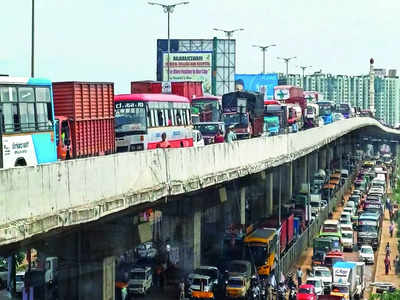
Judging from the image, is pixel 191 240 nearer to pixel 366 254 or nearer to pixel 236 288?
pixel 236 288

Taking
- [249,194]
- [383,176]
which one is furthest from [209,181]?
[383,176]

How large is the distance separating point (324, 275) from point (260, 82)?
65231 millimetres

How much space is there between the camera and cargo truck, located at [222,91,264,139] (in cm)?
5847

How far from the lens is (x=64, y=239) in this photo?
2342 cm

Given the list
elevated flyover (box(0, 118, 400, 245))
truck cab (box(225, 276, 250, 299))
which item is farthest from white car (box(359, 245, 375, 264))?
elevated flyover (box(0, 118, 400, 245))

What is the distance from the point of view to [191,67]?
311ft

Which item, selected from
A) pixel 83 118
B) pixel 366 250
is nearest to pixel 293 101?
pixel 366 250

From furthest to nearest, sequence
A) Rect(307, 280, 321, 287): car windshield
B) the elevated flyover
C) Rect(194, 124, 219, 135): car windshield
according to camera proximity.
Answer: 1. Rect(194, 124, 219, 135): car windshield
2. Rect(307, 280, 321, 287): car windshield
3. the elevated flyover

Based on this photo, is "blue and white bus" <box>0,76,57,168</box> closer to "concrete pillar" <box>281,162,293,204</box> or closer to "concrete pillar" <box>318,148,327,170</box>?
"concrete pillar" <box>281,162,293,204</box>

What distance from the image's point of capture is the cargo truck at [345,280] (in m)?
39.8

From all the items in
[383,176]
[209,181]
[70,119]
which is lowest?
[383,176]

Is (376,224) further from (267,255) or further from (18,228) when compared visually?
(18,228)

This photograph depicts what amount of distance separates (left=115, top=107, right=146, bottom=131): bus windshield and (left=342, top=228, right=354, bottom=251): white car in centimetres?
2533

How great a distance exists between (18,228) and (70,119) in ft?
44.5
